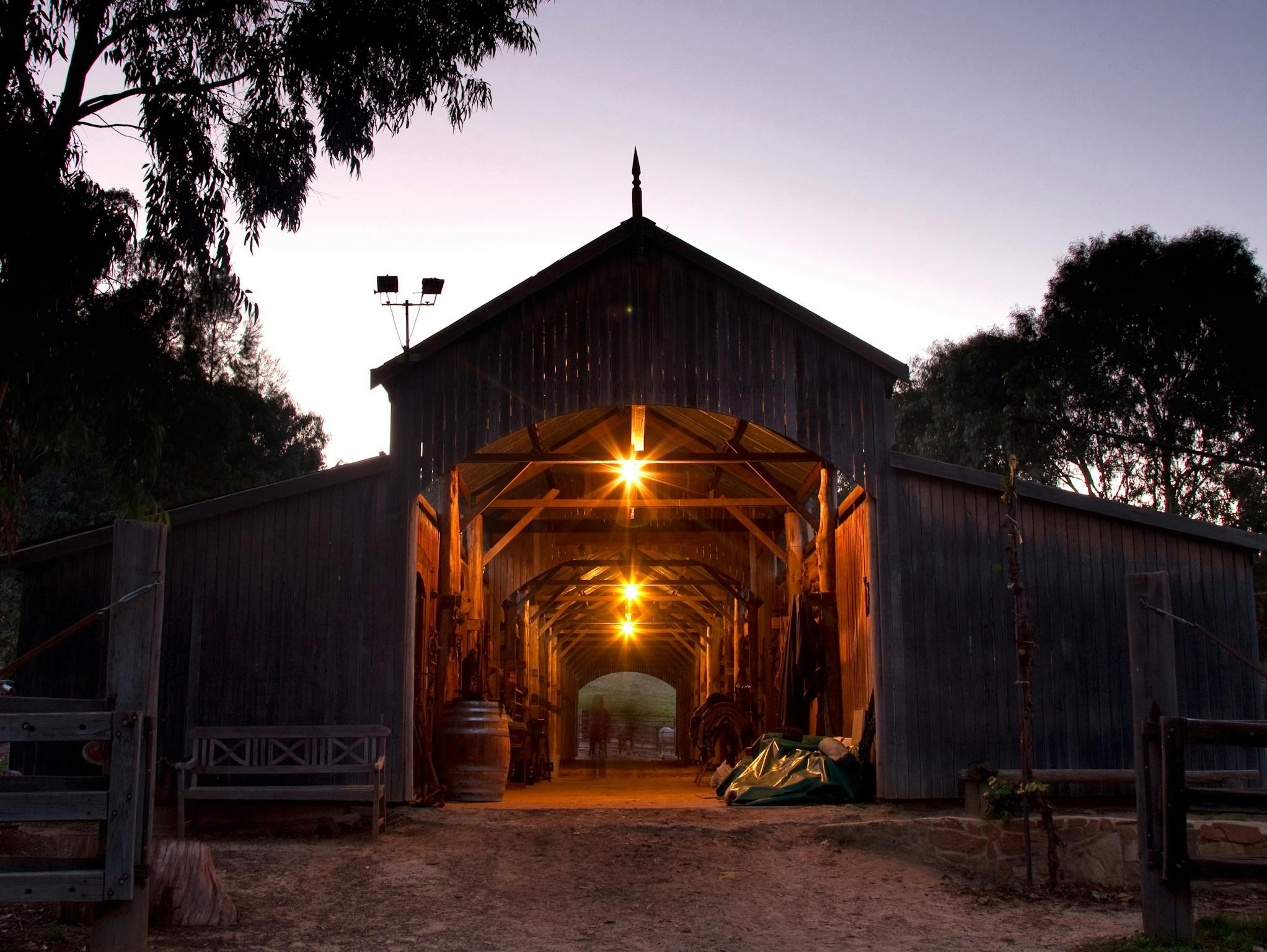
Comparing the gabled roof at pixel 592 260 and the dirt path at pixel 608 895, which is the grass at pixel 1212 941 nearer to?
the dirt path at pixel 608 895

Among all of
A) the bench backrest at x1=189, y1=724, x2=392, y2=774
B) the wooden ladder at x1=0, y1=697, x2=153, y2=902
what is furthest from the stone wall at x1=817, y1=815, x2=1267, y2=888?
the wooden ladder at x1=0, y1=697, x2=153, y2=902

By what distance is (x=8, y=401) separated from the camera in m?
10.6

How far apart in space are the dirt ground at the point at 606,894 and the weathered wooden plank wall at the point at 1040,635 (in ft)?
3.93

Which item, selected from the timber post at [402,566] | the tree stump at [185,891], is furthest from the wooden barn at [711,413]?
the tree stump at [185,891]

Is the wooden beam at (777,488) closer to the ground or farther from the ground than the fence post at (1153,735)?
farther from the ground

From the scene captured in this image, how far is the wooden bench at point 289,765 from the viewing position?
1032 cm

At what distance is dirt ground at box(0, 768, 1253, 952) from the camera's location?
7172 mm

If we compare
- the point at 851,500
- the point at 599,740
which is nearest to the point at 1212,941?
the point at 851,500

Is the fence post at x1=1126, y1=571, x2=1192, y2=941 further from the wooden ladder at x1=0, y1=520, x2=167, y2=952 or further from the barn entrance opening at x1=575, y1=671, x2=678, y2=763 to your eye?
the barn entrance opening at x1=575, y1=671, x2=678, y2=763

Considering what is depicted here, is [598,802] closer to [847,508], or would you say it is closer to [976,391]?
[847,508]

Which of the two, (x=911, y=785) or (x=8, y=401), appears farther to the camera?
(x=911, y=785)

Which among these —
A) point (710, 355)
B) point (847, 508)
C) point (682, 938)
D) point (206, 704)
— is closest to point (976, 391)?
point (847, 508)

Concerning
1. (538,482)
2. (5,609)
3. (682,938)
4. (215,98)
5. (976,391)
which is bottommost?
(682,938)

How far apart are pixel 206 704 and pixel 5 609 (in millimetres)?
15941
